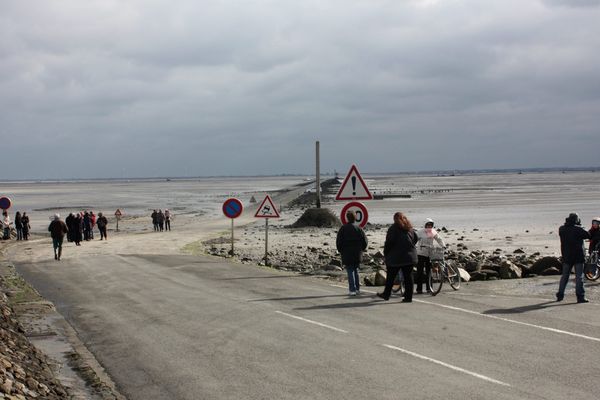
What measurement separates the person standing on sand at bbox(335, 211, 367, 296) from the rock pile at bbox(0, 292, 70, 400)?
6829 millimetres

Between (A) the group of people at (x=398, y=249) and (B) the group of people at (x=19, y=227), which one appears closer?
(A) the group of people at (x=398, y=249)

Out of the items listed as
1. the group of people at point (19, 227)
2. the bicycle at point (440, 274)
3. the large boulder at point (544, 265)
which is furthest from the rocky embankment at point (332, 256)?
the group of people at point (19, 227)

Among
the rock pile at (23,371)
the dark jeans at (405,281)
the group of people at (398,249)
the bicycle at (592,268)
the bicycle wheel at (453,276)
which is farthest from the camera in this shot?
the bicycle at (592,268)

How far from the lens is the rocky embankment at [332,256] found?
741 inches

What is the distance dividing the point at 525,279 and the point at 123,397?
40.1 feet

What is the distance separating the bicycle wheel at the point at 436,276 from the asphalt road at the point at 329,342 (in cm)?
26

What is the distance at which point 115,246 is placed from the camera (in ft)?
105

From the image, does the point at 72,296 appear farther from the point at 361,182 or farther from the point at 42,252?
the point at 42,252

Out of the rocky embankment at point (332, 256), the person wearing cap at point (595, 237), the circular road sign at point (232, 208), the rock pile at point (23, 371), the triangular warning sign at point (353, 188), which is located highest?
the triangular warning sign at point (353, 188)

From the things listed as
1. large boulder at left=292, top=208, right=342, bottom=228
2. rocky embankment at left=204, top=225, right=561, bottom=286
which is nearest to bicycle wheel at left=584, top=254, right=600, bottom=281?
rocky embankment at left=204, top=225, right=561, bottom=286

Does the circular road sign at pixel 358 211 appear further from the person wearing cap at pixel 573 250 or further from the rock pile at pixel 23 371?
the rock pile at pixel 23 371

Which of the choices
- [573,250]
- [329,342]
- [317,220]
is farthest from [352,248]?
[317,220]

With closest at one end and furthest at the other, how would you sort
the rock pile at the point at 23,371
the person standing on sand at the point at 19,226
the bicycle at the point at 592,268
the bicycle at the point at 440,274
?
the rock pile at the point at 23,371, the bicycle at the point at 440,274, the bicycle at the point at 592,268, the person standing on sand at the point at 19,226

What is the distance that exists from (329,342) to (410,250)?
4525 millimetres
